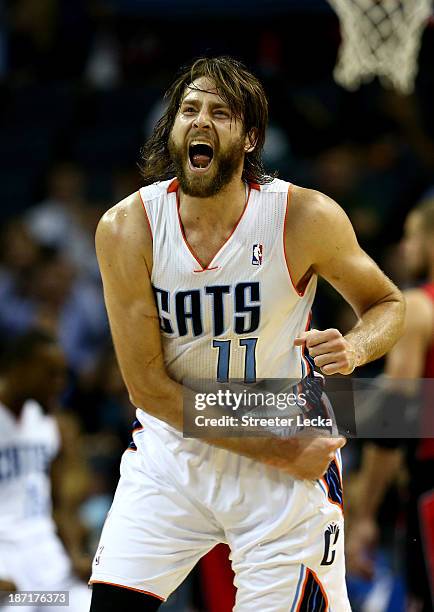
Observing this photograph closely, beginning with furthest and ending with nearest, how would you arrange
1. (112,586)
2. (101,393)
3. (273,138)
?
1. (273,138)
2. (101,393)
3. (112,586)

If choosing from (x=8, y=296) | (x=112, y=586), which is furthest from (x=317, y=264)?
(x=8, y=296)

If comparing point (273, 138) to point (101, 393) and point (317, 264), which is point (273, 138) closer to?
point (101, 393)

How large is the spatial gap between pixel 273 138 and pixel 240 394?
715 cm

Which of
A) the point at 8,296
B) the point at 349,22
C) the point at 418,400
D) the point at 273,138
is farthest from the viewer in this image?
the point at 273,138

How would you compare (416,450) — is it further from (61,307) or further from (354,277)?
(61,307)

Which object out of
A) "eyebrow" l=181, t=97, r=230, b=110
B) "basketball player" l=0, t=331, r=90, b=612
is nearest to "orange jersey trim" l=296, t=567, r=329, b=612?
"eyebrow" l=181, t=97, r=230, b=110

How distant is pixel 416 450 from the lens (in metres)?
5.51

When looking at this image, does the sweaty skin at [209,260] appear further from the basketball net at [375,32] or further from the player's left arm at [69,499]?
the basketball net at [375,32]

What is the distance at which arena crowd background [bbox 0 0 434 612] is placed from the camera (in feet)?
31.7

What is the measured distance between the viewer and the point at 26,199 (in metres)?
11.4

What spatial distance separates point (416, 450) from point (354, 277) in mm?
1812

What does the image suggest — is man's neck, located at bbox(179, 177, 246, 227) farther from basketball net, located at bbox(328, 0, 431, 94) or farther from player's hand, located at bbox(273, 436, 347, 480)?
basketball net, located at bbox(328, 0, 431, 94)

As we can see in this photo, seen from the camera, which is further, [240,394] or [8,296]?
[8,296]

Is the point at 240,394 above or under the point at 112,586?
above
